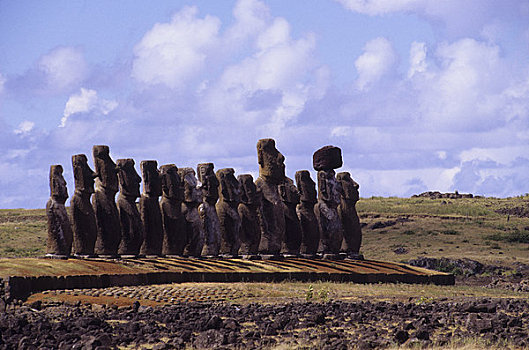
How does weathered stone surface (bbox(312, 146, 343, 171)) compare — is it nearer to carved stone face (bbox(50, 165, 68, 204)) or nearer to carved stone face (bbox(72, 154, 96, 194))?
carved stone face (bbox(72, 154, 96, 194))

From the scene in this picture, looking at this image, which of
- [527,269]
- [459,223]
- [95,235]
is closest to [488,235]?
[459,223]

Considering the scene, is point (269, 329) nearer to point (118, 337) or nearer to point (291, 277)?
point (118, 337)

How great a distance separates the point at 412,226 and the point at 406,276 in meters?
22.3

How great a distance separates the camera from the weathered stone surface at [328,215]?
29531 millimetres

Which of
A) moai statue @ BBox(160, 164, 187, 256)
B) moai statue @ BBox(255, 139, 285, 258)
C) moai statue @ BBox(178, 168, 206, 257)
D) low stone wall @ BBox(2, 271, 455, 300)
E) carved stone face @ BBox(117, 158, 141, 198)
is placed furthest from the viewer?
moai statue @ BBox(255, 139, 285, 258)

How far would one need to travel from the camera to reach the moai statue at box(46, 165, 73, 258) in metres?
23.1

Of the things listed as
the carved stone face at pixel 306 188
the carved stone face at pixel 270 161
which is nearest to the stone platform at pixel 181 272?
the carved stone face at pixel 306 188

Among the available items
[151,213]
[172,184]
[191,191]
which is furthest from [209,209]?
[151,213]

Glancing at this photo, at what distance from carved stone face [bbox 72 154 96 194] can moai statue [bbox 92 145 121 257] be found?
1.59 ft

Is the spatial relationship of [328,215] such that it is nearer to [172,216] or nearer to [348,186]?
[348,186]

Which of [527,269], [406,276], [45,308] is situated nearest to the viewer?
[45,308]

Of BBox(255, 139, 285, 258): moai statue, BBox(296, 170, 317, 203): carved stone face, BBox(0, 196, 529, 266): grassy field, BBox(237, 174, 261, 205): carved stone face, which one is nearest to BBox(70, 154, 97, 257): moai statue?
BBox(237, 174, 261, 205): carved stone face

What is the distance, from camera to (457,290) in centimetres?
2431

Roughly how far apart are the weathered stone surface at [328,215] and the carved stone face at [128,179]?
685cm
